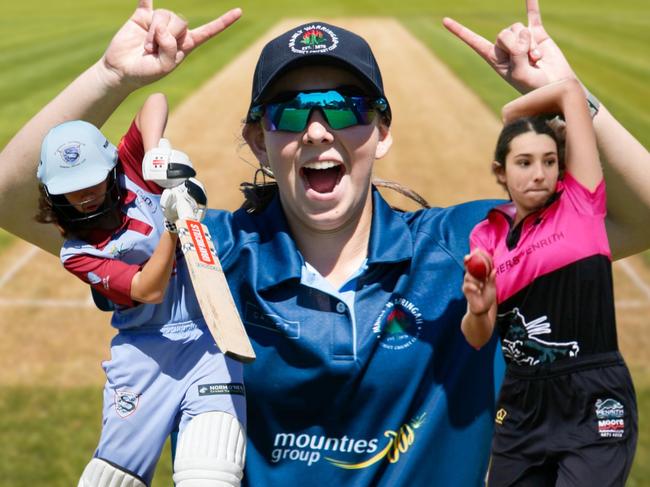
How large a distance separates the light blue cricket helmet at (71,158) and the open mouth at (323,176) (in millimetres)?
758

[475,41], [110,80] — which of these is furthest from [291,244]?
[475,41]

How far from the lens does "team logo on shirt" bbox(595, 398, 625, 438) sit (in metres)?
3.54

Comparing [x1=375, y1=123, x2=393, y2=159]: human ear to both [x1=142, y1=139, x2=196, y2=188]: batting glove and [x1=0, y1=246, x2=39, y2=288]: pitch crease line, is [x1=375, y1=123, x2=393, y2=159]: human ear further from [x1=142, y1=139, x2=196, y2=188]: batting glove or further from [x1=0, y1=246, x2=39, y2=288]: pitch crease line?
[x1=0, y1=246, x2=39, y2=288]: pitch crease line

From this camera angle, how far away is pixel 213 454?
328cm

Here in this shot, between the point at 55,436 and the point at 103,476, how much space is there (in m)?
5.40

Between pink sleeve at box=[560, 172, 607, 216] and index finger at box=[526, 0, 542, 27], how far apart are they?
0.56m

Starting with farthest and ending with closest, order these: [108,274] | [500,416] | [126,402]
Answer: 1. [126,402]
2. [500,416]
3. [108,274]

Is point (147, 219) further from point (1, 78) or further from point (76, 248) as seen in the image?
point (1, 78)

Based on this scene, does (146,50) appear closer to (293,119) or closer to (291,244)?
(293,119)

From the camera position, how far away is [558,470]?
365 centimetres

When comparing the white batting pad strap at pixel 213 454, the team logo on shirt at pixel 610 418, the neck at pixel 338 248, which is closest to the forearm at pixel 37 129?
the neck at pixel 338 248

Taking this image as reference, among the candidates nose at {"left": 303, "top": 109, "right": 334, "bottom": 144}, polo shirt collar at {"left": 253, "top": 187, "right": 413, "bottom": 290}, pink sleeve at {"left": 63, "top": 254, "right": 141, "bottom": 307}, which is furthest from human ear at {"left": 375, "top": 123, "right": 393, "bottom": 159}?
pink sleeve at {"left": 63, "top": 254, "right": 141, "bottom": 307}

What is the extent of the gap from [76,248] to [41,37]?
27020mm

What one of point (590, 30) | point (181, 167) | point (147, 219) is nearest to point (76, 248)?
point (147, 219)
